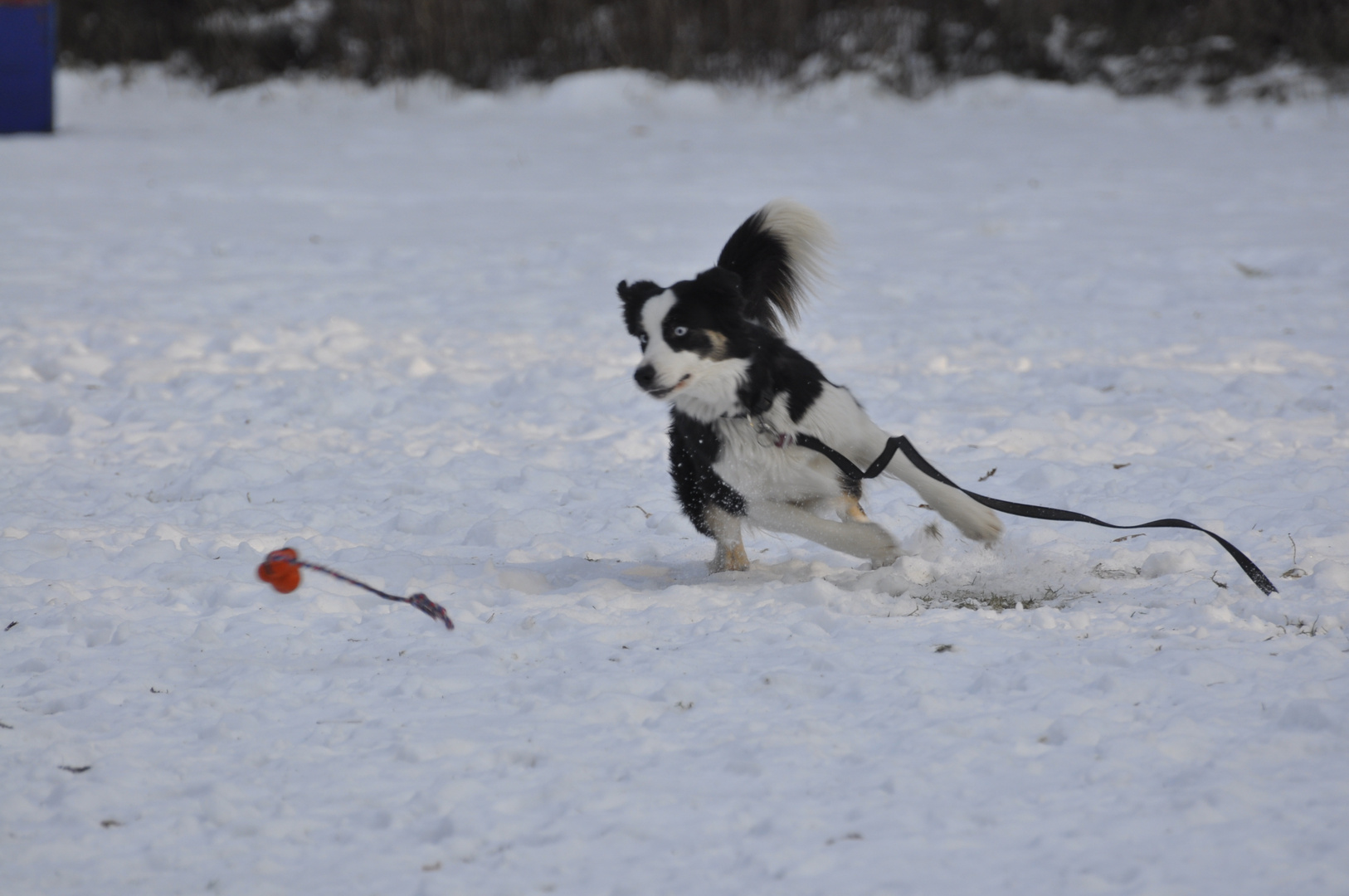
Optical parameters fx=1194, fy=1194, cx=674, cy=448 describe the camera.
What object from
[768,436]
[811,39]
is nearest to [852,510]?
[768,436]

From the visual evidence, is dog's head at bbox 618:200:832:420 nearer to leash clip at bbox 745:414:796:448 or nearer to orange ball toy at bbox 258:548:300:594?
leash clip at bbox 745:414:796:448

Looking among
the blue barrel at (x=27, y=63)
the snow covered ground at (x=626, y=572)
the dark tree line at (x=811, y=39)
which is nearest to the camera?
the snow covered ground at (x=626, y=572)

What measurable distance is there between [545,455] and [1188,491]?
2.60 m

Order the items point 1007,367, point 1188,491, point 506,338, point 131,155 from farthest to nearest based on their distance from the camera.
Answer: point 131,155, point 506,338, point 1007,367, point 1188,491

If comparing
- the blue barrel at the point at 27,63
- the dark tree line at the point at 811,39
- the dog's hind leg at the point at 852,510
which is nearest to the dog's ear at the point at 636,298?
the dog's hind leg at the point at 852,510

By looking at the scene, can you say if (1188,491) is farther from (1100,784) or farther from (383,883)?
(383,883)

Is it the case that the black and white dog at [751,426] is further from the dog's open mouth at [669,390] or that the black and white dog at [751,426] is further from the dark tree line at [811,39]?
the dark tree line at [811,39]

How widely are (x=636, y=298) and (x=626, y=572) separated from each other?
924 millimetres

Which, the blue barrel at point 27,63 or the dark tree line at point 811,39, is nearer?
the blue barrel at point 27,63

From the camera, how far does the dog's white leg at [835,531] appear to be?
377 centimetres

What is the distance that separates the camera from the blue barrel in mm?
11125

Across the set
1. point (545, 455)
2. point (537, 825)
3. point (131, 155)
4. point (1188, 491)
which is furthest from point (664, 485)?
point (131, 155)

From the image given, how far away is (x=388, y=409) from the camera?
5730 millimetres

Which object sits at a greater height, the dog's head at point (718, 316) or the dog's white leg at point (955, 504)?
the dog's head at point (718, 316)
